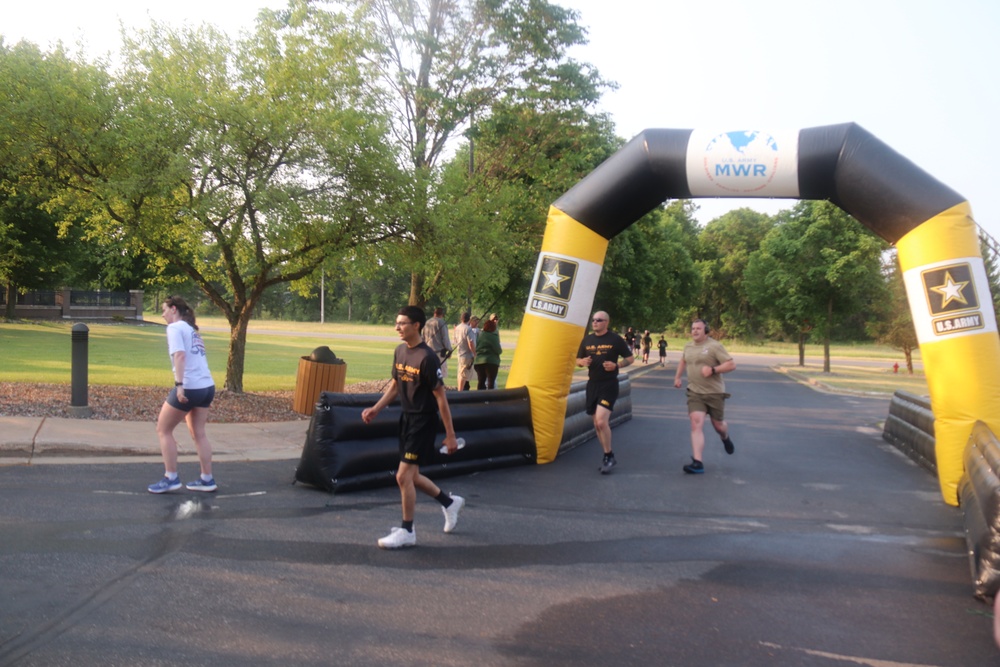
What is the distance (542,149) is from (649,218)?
10.1 m

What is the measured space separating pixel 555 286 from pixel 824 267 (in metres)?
31.9

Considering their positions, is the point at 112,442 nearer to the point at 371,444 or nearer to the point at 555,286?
the point at 371,444

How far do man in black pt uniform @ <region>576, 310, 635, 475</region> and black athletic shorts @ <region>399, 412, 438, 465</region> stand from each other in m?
4.08

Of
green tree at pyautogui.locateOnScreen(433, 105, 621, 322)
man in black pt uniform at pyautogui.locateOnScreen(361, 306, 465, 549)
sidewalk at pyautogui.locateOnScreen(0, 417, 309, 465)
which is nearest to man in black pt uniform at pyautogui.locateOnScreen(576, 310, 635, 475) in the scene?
sidewalk at pyautogui.locateOnScreen(0, 417, 309, 465)

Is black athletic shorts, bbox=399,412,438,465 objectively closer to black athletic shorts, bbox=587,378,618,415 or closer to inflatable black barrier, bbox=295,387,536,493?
inflatable black barrier, bbox=295,387,536,493

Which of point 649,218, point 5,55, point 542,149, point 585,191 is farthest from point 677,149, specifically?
point 649,218

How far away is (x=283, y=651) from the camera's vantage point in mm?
4441

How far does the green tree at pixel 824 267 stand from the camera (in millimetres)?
39281

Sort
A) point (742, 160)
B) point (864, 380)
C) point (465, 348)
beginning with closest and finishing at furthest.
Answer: point (742, 160)
point (465, 348)
point (864, 380)

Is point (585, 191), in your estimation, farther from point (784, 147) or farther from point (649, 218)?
point (649, 218)

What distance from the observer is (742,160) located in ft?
35.2

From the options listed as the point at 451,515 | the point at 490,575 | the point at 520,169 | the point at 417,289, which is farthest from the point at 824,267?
the point at 490,575

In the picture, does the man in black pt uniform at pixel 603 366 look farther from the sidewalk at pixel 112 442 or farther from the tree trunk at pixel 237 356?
the tree trunk at pixel 237 356

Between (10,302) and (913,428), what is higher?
(10,302)
